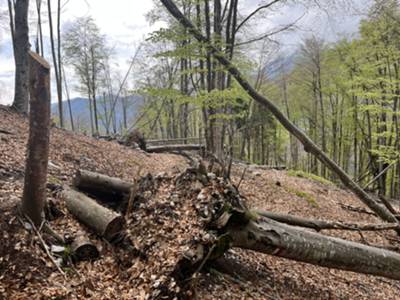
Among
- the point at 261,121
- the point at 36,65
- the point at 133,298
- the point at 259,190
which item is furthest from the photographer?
the point at 261,121

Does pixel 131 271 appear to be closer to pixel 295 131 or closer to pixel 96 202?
pixel 96 202

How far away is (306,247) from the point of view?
4020 millimetres

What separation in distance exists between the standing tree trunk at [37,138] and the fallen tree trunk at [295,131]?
4.26 meters

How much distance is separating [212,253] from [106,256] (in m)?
1.22

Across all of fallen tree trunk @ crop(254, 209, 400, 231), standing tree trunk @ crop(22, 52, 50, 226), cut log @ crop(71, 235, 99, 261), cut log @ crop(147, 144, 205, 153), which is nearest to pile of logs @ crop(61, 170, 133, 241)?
cut log @ crop(71, 235, 99, 261)

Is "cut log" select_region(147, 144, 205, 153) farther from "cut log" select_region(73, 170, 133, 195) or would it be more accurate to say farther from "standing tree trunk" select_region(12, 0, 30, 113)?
"cut log" select_region(73, 170, 133, 195)

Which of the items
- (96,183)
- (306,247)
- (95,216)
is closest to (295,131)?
(306,247)

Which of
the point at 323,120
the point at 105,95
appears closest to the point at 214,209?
the point at 323,120

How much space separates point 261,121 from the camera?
76.9 ft

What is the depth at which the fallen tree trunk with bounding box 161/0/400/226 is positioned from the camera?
6.86 m

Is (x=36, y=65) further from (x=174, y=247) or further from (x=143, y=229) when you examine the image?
(x=174, y=247)

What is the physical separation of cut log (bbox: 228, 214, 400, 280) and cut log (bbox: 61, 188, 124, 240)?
1409 mm

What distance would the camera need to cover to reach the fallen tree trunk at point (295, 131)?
6.86 meters

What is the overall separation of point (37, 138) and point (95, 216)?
3.92 ft
